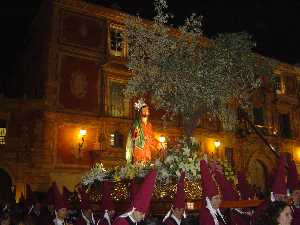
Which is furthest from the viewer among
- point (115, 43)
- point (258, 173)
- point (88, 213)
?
point (258, 173)

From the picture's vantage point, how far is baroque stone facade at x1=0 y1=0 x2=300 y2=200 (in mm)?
22859

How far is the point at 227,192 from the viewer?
7.69 metres

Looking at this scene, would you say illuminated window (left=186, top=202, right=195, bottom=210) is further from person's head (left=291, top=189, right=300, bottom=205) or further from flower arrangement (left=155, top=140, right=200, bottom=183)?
person's head (left=291, top=189, right=300, bottom=205)

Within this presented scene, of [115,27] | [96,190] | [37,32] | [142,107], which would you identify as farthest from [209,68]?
[37,32]

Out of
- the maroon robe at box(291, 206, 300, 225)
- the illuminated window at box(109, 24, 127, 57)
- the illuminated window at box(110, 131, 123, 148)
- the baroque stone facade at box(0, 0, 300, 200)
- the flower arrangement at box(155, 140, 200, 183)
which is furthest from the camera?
the illuminated window at box(109, 24, 127, 57)

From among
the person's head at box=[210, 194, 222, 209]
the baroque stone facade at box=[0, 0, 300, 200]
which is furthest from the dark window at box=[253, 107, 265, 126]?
the person's head at box=[210, 194, 222, 209]

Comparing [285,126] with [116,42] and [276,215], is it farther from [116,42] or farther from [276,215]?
[276,215]

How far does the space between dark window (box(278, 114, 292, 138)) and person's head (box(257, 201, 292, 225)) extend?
32799 mm

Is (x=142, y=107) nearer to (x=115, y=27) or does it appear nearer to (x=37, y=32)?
(x=115, y=27)

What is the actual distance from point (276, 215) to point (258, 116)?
31.2 metres

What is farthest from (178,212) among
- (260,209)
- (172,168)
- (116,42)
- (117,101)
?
(116,42)

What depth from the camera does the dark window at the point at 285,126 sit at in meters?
36.2

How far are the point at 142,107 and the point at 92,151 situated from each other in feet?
39.3

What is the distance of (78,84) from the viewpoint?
25516 mm
